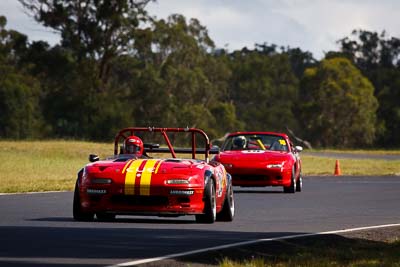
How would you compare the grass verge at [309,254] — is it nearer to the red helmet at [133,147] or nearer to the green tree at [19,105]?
the red helmet at [133,147]

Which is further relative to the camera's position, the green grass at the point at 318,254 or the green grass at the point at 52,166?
the green grass at the point at 52,166

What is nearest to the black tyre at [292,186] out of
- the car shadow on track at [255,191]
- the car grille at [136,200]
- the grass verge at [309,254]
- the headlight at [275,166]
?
the headlight at [275,166]

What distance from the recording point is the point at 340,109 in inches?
4392

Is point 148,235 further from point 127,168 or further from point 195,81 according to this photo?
point 195,81

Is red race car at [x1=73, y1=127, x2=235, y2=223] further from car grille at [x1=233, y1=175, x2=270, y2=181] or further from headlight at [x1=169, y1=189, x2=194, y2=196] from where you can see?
car grille at [x1=233, y1=175, x2=270, y2=181]

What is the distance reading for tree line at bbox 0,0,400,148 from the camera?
88625 mm

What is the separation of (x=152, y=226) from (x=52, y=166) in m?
29.8

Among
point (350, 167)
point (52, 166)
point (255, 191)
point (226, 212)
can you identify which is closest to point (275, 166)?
point (255, 191)

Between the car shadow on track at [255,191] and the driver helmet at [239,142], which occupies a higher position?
the driver helmet at [239,142]

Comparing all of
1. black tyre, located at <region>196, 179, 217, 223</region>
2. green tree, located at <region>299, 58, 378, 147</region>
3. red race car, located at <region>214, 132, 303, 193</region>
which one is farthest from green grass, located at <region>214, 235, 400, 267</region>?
green tree, located at <region>299, 58, 378, 147</region>

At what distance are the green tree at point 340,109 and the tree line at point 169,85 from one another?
9 centimetres

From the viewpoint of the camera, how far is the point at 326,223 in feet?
59.9

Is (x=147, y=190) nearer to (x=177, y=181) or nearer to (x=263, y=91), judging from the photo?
(x=177, y=181)

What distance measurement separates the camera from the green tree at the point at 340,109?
364ft
